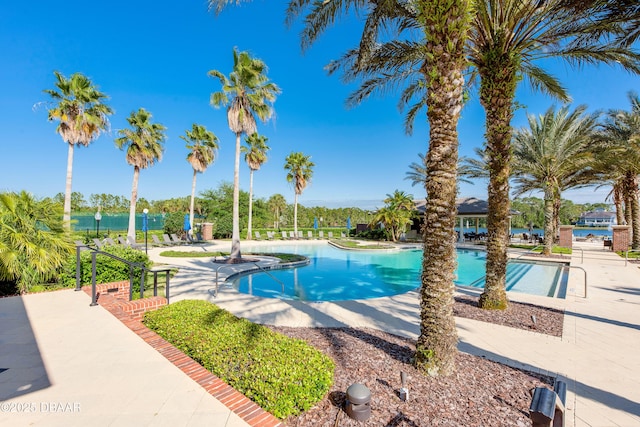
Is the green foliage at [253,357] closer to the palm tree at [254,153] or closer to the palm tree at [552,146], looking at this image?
the palm tree at [552,146]

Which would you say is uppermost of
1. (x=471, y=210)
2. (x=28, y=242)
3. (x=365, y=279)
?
(x=471, y=210)

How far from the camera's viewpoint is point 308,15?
22.3 ft

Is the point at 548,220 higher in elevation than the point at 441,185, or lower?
lower

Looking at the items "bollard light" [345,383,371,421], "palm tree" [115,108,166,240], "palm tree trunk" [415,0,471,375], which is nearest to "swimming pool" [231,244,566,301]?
"palm tree trunk" [415,0,471,375]

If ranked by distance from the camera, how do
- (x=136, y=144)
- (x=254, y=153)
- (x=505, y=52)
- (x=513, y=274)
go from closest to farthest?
1. (x=505, y=52)
2. (x=513, y=274)
3. (x=136, y=144)
4. (x=254, y=153)

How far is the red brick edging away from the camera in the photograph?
104 inches

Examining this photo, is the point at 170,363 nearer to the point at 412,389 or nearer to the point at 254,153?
the point at 412,389

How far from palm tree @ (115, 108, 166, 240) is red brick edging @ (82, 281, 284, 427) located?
15411 mm

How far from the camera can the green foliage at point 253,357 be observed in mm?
3016

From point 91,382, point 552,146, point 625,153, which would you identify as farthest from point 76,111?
point 625,153

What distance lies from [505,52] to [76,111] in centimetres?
2044

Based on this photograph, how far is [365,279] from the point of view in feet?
42.5

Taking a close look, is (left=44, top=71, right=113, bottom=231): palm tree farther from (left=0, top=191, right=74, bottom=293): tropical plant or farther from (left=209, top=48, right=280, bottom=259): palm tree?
(left=0, top=191, right=74, bottom=293): tropical plant

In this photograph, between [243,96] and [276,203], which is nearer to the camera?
[243,96]
